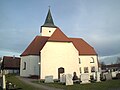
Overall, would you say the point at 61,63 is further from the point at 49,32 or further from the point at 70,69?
the point at 49,32

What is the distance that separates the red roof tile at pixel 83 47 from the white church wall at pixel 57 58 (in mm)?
7687

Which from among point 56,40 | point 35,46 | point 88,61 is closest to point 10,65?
point 35,46

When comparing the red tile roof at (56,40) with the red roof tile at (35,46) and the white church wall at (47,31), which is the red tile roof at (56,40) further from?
the white church wall at (47,31)

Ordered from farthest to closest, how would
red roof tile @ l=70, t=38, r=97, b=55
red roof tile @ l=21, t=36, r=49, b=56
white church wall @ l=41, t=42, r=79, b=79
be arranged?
1. red roof tile @ l=70, t=38, r=97, b=55
2. red roof tile @ l=21, t=36, r=49, b=56
3. white church wall @ l=41, t=42, r=79, b=79

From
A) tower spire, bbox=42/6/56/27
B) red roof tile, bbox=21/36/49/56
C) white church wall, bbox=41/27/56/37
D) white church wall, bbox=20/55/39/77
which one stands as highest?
tower spire, bbox=42/6/56/27

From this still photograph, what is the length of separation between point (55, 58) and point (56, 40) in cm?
377

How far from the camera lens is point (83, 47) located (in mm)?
48031

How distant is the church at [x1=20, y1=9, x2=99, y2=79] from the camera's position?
36.9m

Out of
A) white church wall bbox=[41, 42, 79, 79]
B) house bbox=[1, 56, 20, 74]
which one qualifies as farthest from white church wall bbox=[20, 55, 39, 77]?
house bbox=[1, 56, 20, 74]

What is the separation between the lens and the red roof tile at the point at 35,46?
41338mm

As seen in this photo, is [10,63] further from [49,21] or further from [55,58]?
[55,58]

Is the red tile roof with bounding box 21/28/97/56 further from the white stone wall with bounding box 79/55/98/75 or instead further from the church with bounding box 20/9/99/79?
the white stone wall with bounding box 79/55/98/75

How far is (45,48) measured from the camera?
3725 centimetres

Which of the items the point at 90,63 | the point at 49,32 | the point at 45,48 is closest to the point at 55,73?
the point at 45,48
